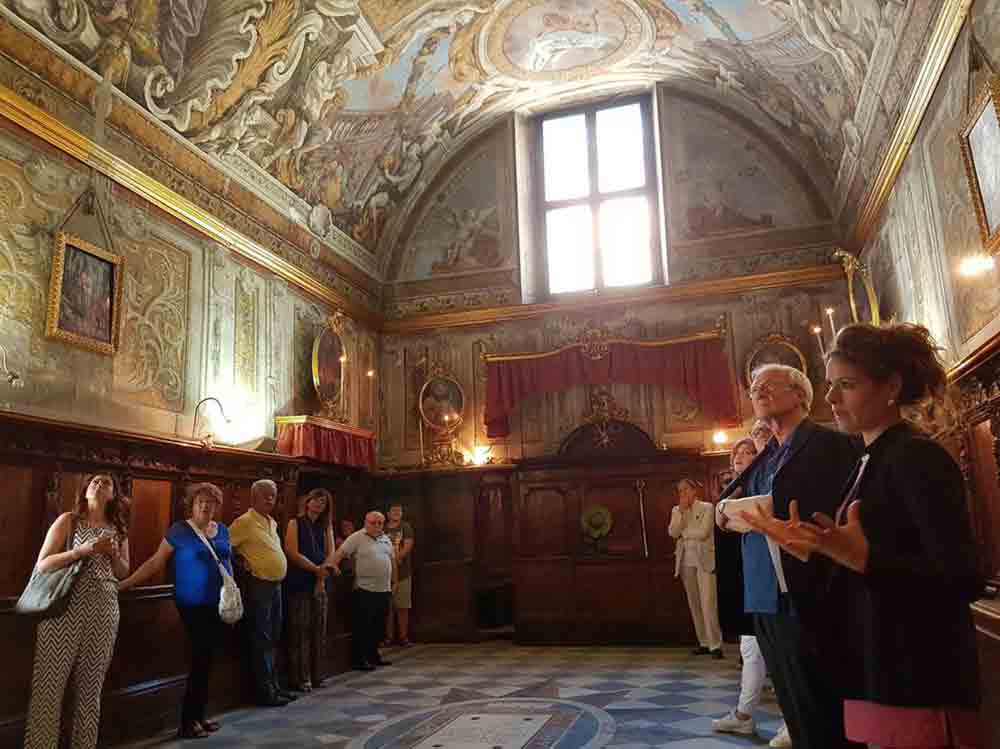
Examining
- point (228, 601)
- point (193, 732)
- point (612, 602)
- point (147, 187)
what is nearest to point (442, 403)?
point (612, 602)

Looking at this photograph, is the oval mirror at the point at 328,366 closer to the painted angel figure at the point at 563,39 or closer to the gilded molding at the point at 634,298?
the gilded molding at the point at 634,298

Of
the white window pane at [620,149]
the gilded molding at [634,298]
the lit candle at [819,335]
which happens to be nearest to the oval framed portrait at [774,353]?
the lit candle at [819,335]

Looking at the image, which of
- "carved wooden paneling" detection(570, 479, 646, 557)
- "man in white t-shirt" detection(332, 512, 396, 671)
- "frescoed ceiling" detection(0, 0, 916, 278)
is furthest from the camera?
"carved wooden paneling" detection(570, 479, 646, 557)

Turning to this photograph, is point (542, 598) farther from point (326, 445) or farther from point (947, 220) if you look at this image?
point (947, 220)

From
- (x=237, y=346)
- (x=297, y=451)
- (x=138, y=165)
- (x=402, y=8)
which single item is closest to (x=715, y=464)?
(x=297, y=451)

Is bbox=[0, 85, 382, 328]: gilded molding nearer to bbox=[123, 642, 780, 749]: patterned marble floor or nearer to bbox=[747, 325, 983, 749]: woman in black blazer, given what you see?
bbox=[123, 642, 780, 749]: patterned marble floor

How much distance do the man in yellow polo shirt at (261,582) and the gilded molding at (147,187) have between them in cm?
327

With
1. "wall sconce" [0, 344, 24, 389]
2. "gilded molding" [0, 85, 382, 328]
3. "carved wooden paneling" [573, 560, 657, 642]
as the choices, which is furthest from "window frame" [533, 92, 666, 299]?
"wall sconce" [0, 344, 24, 389]

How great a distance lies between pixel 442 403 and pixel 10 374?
22.4ft

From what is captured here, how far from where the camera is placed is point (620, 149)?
1280cm

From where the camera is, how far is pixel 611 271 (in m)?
12.5

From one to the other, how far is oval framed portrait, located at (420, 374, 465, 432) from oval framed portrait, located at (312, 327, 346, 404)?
155 cm

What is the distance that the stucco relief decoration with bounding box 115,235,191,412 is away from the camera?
7496mm

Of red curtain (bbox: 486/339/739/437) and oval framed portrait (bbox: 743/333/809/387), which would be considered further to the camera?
red curtain (bbox: 486/339/739/437)
